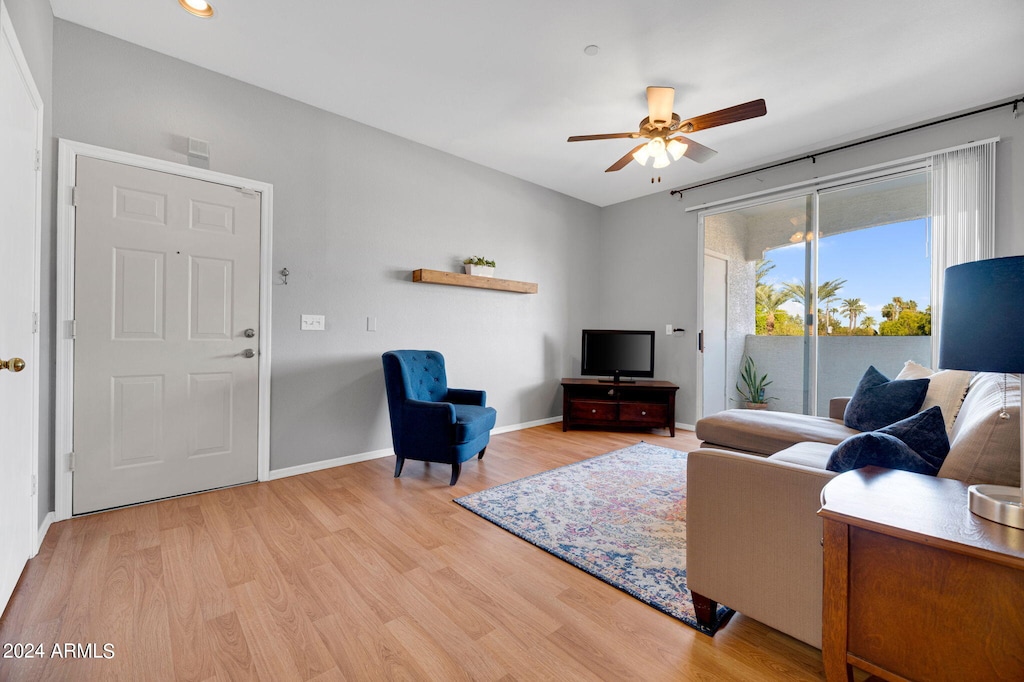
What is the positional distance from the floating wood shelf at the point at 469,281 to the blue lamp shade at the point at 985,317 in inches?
129

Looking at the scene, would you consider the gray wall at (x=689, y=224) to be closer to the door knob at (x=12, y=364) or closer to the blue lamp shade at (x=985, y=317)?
the blue lamp shade at (x=985, y=317)

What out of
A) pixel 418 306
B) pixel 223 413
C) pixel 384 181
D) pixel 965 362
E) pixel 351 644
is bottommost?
pixel 351 644

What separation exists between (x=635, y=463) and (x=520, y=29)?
313cm

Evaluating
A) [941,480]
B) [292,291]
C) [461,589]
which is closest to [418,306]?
[292,291]

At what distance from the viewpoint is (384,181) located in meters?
3.67

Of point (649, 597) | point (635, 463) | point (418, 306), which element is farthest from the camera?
point (418, 306)

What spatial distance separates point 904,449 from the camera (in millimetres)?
1364

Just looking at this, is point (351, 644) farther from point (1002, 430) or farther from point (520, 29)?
point (520, 29)

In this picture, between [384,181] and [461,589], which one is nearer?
[461,589]

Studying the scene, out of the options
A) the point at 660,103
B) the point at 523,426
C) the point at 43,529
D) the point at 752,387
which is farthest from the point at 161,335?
the point at 752,387

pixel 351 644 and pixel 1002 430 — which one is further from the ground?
pixel 1002 430

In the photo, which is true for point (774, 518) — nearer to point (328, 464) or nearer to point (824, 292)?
point (328, 464)

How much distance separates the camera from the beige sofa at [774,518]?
1.23 meters

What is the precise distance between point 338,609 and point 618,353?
395cm
